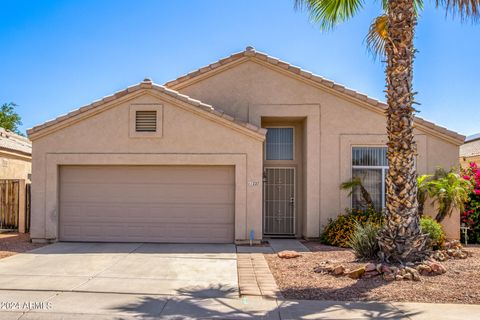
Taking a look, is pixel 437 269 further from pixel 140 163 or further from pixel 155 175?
pixel 140 163

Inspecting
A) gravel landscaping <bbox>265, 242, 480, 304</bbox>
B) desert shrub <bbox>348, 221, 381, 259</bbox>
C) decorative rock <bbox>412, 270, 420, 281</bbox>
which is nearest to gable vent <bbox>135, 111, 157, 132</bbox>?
gravel landscaping <bbox>265, 242, 480, 304</bbox>

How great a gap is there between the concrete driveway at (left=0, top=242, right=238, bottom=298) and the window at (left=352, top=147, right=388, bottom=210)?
4.69m

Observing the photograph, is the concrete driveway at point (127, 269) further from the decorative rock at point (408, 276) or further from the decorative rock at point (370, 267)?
the decorative rock at point (408, 276)

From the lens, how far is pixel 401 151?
8508mm

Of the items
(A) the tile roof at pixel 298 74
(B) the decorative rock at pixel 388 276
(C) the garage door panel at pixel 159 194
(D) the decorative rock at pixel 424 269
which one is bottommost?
(B) the decorative rock at pixel 388 276

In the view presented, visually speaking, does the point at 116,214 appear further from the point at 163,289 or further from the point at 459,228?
the point at 459,228

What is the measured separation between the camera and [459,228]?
1288 cm

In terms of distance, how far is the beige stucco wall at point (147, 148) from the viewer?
12078mm

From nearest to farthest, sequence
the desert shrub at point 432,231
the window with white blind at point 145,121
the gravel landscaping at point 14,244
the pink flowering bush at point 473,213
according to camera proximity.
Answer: the desert shrub at point 432,231 < the gravel landscaping at point 14,244 < the window with white blind at point 145,121 < the pink flowering bush at point 473,213

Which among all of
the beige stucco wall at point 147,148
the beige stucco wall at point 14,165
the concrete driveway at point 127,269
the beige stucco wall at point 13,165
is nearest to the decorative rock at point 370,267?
the concrete driveway at point 127,269

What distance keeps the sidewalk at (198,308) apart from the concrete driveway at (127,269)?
37 centimetres

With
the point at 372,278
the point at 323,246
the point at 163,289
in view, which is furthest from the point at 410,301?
the point at 323,246

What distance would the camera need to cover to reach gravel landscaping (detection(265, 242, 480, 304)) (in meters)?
6.77

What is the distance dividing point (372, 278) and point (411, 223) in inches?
58.9
